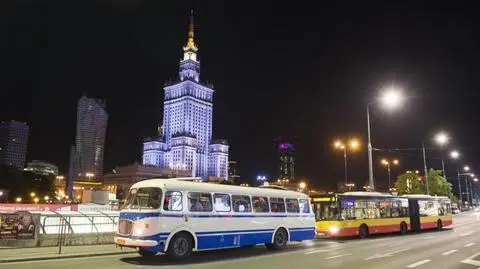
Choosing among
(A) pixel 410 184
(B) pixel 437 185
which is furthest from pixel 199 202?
(B) pixel 437 185

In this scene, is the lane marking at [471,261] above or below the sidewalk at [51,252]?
below

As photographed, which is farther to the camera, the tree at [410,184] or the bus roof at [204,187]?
the tree at [410,184]

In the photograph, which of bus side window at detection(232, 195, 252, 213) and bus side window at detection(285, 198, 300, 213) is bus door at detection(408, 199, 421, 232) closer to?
bus side window at detection(285, 198, 300, 213)

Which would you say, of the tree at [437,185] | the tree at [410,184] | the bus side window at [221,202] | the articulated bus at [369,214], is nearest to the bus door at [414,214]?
the articulated bus at [369,214]

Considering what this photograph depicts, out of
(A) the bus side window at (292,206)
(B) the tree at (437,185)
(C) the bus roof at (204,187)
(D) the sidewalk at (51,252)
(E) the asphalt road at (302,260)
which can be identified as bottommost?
(E) the asphalt road at (302,260)

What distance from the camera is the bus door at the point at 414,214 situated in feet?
110

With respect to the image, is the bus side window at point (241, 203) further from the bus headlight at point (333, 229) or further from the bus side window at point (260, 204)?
the bus headlight at point (333, 229)

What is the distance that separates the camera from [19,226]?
20.2 m

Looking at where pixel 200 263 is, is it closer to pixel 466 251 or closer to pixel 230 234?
pixel 230 234

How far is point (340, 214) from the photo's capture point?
2736 centimetres

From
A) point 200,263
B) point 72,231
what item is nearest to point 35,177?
point 72,231

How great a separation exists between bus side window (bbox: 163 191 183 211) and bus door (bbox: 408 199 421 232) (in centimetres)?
2282

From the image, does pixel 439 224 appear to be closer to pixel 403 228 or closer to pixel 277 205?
pixel 403 228

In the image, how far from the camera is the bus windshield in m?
16.3
